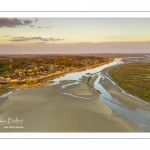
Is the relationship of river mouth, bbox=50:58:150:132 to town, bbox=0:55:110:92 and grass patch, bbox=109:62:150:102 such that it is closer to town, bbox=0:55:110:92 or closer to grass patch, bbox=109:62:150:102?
grass patch, bbox=109:62:150:102

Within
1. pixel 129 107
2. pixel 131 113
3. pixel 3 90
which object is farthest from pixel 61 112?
pixel 3 90

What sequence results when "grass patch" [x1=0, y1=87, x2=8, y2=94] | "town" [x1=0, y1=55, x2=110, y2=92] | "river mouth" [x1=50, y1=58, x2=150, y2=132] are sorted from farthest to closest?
"town" [x1=0, y1=55, x2=110, y2=92] < "grass patch" [x1=0, y1=87, x2=8, y2=94] < "river mouth" [x1=50, y1=58, x2=150, y2=132]

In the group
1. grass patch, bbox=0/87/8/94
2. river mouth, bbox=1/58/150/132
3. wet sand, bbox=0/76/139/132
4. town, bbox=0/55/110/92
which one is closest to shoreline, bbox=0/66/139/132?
wet sand, bbox=0/76/139/132

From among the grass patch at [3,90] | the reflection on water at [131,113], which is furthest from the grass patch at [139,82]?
the grass patch at [3,90]

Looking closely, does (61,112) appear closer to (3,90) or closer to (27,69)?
(3,90)

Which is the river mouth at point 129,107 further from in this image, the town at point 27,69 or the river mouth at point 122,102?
the town at point 27,69

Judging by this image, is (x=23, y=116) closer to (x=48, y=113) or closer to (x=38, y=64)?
(x=48, y=113)
